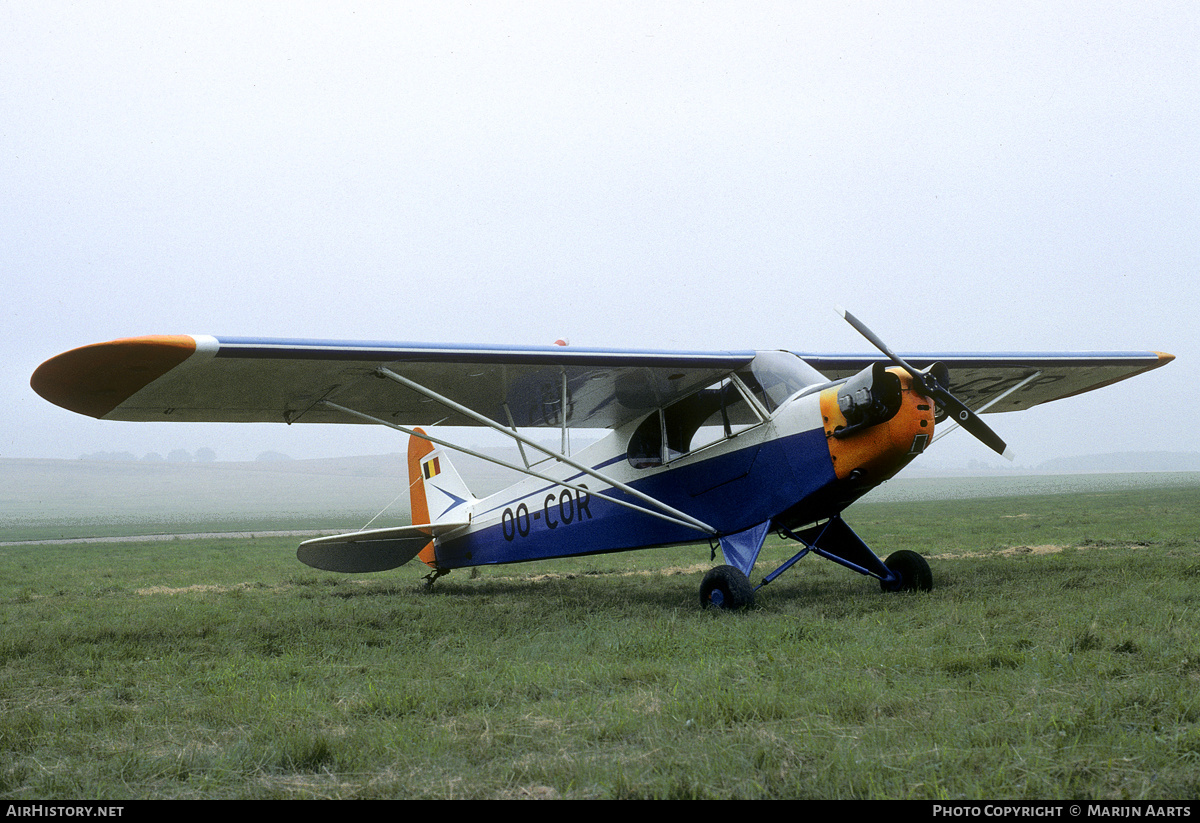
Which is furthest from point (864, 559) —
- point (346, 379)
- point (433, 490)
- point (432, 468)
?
point (432, 468)

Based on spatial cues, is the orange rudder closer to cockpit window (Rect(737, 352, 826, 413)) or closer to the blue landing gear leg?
cockpit window (Rect(737, 352, 826, 413))

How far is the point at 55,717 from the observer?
4.07 m

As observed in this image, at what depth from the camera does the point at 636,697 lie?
3.94 m

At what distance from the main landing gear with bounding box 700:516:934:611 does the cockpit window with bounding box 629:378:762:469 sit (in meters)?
1.31

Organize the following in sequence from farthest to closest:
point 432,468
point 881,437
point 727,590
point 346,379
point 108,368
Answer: point 432,468 < point 346,379 < point 727,590 < point 881,437 < point 108,368

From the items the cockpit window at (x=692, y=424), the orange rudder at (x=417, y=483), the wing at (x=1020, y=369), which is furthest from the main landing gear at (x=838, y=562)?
the orange rudder at (x=417, y=483)

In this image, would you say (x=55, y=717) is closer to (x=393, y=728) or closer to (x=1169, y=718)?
(x=393, y=728)

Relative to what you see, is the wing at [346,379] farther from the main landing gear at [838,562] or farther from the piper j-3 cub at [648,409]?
the main landing gear at [838,562]

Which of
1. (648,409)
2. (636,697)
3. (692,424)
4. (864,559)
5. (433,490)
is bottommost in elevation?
(864,559)

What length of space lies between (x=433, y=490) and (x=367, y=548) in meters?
1.87

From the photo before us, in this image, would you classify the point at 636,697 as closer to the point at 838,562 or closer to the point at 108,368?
the point at 838,562

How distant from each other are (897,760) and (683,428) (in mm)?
6060

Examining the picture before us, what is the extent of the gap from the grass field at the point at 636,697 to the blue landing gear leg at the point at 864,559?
10.6 inches
